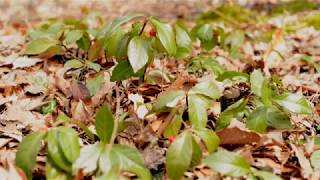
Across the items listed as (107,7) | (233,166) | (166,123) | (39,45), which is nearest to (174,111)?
(166,123)

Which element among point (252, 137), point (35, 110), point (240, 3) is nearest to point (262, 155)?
point (252, 137)

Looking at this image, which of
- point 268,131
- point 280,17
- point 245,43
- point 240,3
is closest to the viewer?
point 268,131

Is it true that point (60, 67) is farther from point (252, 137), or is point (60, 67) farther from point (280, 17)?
point (280, 17)

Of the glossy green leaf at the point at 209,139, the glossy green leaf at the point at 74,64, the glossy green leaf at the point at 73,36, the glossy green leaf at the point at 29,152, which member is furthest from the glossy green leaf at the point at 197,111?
the glossy green leaf at the point at 73,36

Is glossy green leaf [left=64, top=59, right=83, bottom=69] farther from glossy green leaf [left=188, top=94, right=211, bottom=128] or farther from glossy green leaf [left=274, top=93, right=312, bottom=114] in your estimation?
glossy green leaf [left=274, top=93, right=312, bottom=114]

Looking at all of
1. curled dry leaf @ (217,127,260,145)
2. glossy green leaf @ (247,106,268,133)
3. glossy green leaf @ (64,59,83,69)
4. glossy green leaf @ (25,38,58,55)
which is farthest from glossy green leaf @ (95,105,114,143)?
glossy green leaf @ (25,38,58,55)
